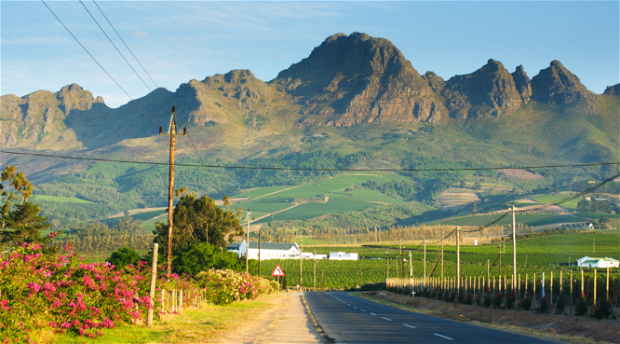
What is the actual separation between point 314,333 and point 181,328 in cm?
524

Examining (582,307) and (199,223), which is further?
(199,223)

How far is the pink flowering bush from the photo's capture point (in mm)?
13118

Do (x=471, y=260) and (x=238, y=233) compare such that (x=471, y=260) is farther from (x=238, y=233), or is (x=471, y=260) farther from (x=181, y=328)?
(x=181, y=328)

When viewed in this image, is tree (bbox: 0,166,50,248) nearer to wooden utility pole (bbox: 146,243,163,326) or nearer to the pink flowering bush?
the pink flowering bush

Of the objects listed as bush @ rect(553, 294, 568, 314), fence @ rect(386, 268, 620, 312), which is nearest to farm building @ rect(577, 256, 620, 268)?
fence @ rect(386, 268, 620, 312)

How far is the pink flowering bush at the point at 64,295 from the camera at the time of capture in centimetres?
1312

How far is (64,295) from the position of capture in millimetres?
15891

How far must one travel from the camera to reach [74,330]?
16500mm

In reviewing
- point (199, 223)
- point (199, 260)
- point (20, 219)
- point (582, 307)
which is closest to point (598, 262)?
point (199, 223)

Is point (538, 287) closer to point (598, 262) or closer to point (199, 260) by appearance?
point (199, 260)

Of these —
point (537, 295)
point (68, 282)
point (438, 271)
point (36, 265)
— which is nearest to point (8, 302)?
point (36, 265)

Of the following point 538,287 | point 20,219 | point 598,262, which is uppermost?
point 20,219

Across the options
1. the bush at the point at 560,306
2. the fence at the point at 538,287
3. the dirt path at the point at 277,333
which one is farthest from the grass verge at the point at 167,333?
the fence at the point at 538,287

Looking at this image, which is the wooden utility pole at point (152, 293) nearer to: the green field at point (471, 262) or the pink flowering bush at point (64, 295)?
the pink flowering bush at point (64, 295)
